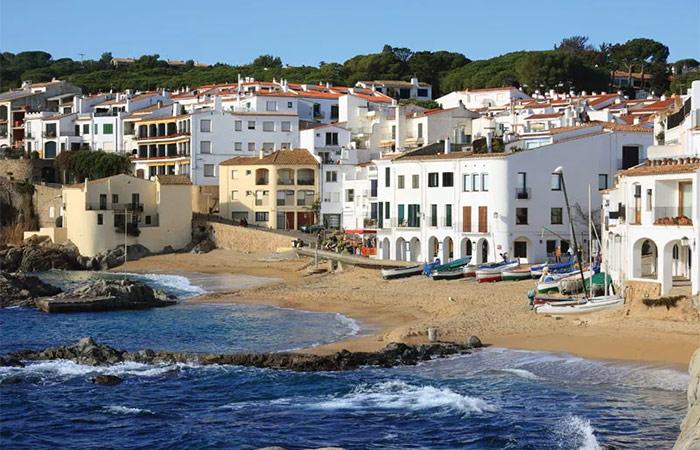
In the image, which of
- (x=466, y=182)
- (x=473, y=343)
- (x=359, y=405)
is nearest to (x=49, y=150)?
(x=466, y=182)

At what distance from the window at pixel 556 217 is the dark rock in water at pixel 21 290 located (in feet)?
89.3

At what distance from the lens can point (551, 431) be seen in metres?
25.8

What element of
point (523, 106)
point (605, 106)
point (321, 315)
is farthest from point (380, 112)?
point (321, 315)

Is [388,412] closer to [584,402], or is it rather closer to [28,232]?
[584,402]

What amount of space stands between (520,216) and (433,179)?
20.6 ft

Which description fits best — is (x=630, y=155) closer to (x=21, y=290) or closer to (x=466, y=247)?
(x=466, y=247)

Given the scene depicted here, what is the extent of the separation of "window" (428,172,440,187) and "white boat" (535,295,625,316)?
2193 centimetres

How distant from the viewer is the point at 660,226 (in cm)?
3725

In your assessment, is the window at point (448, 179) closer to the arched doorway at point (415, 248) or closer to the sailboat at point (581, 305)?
the arched doorway at point (415, 248)

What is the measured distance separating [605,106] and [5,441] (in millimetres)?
81247

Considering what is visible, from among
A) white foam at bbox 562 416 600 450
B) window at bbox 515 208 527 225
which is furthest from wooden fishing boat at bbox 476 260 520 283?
white foam at bbox 562 416 600 450

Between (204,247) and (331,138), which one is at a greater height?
(331,138)

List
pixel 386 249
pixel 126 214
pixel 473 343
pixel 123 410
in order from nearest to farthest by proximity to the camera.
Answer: pixel 123 410
pixel 473 343
pixel 386 249
pixel 126 214

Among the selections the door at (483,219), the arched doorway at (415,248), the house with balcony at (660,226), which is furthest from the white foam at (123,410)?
the arched doorway at (415,248)
